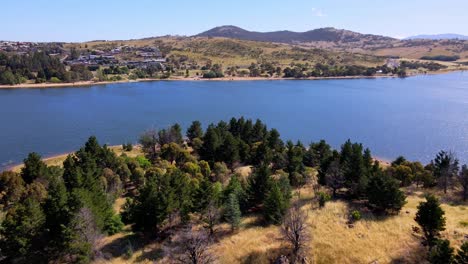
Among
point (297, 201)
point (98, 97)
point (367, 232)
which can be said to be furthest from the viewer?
point (98, 97)

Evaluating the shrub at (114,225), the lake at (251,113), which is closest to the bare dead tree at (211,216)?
the shrub at (114,225)

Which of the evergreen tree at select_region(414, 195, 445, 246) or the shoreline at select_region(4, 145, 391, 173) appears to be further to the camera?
the shoreline at select_region(4, 145, 391, 173)

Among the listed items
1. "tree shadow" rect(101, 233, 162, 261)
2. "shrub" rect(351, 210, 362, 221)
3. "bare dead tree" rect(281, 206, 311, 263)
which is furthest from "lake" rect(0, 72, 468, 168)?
"bare dead tree" rect(281, 206, 311, 263)

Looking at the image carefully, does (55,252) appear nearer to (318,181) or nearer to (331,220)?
(331,220)

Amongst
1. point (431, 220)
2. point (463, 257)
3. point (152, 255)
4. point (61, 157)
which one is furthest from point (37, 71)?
point (463, 257)

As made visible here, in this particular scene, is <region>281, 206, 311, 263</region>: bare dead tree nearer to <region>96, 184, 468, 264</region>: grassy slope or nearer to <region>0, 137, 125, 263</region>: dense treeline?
<region>96, 184, 468, 264</region>: grassy slope

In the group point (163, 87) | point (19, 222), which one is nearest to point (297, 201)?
point (19, 222)

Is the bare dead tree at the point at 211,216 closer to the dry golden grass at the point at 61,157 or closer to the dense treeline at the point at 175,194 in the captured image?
the dense treeline at the point at 175,194
